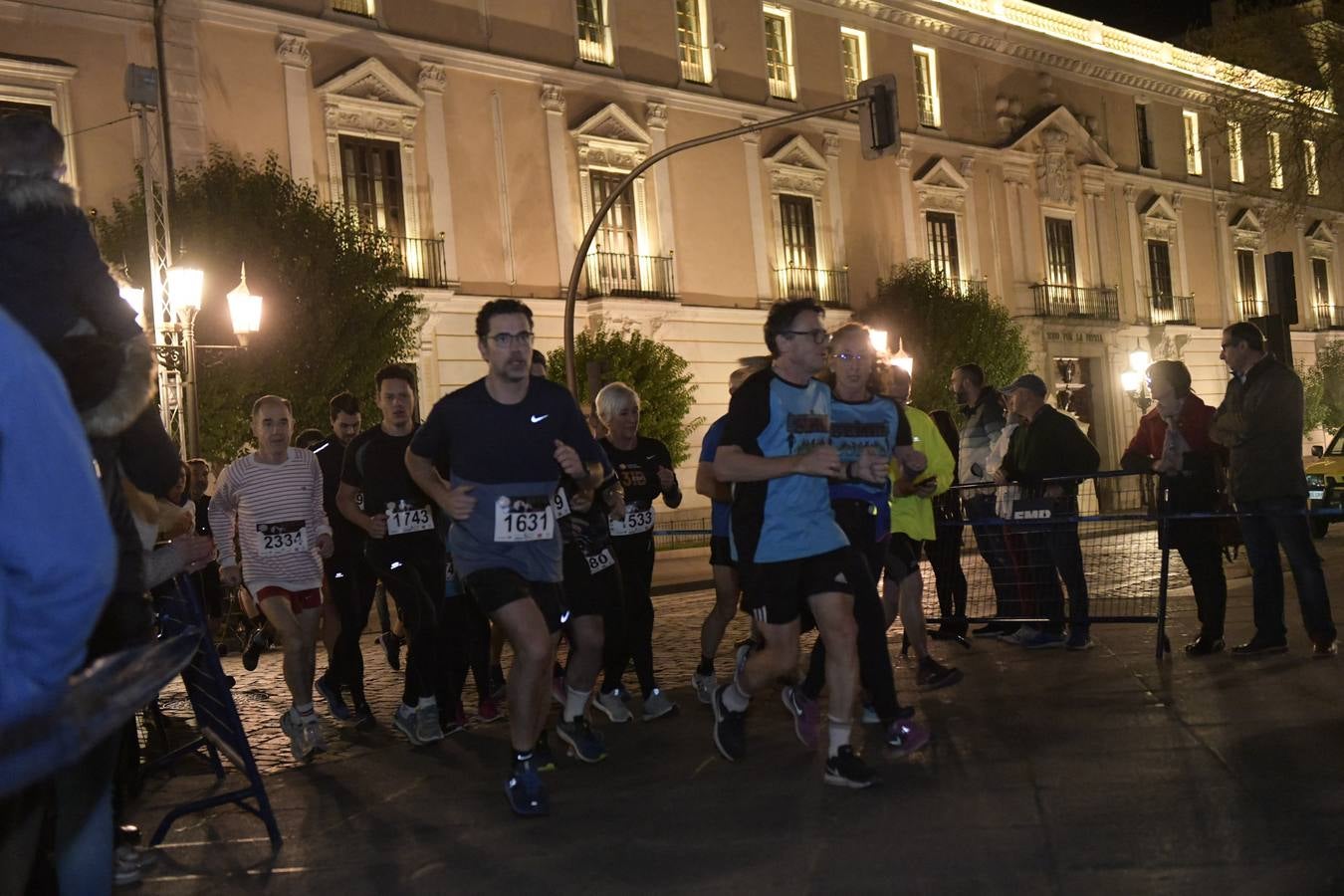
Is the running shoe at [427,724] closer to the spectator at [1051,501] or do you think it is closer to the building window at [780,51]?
the spectator at [1051,501]

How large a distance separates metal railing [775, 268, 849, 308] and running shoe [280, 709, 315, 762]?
25.8 m

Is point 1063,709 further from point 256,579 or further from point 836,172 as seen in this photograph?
point 836,172

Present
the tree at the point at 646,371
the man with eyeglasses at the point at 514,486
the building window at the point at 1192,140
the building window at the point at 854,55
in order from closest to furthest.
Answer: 1. the man with eyeglasses at the point at 514,486
2. the tree at the point at 646,371
3. the building window at the point at 854,55
4. the building window at the point at 1192,140

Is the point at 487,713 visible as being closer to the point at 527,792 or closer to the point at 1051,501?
the point at 527,792

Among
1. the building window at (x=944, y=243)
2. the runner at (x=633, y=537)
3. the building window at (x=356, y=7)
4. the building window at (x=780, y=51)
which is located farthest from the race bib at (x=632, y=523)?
the building window at (x=944, y=243)

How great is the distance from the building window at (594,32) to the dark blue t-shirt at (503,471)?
2453 cm

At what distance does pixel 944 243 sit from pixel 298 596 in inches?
1243

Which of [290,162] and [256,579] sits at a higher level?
[290,162]

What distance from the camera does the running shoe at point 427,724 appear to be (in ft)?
25.9

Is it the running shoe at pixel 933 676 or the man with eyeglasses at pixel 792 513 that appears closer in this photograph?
the man with eyeglasses at pixel 792 513

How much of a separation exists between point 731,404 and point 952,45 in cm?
3424

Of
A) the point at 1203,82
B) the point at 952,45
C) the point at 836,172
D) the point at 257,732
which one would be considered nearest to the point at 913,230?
the point at 836,172

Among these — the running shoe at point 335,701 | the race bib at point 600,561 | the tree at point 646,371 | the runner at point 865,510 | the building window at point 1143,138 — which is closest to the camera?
the runner at point 865,510

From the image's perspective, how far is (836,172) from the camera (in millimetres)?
34906
